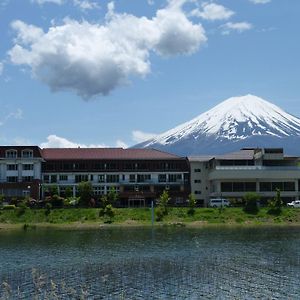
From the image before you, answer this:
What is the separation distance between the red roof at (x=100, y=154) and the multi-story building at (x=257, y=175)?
31.2 feet

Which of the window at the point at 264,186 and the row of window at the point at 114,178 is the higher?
the row of window at the point at 114,178

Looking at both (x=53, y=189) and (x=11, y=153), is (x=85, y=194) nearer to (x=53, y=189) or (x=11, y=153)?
(x=53, y=189)

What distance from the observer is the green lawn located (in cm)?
6912

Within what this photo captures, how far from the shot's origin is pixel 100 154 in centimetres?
9762

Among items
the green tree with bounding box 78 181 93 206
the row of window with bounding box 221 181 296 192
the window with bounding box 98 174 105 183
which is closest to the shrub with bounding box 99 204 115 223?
the green tree with bounding box 78 181 93 206

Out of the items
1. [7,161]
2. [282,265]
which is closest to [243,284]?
A: [282,265]

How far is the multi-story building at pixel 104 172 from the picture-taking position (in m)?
91.1

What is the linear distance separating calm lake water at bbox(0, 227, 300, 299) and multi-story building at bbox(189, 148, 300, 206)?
33.2 m

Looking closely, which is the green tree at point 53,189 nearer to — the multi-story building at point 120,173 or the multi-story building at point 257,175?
the multi-story building at point 120,173

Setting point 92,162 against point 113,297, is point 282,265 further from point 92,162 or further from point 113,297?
point 92,162

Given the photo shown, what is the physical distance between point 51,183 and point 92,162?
287 inches

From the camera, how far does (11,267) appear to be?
34094 millimetres

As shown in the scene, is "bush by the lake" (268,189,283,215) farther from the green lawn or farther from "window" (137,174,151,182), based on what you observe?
"window" (137,174,151,182)

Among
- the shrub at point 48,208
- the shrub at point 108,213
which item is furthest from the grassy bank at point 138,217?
the shrub at point 108,213
